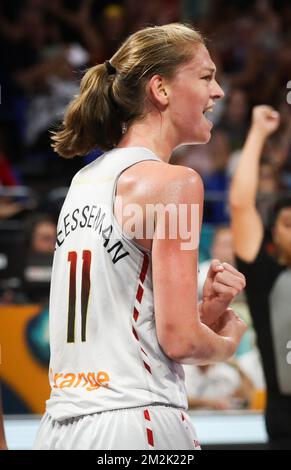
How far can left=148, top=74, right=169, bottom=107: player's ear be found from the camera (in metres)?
2.28

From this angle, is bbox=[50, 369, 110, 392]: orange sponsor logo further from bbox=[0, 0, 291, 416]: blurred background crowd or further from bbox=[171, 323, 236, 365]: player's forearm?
bbox=[0, 0, 291, 416]: blurred background crowd

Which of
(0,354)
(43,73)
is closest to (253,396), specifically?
(0,354)

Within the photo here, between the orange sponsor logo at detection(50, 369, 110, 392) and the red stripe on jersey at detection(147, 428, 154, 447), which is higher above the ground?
the orange sponsor logo at detection(50, 369, 110, 392)

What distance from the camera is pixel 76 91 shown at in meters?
7.96

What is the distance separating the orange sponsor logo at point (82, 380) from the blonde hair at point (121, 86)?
0.61 metres

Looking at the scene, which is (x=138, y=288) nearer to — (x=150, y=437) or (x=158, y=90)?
(x=150, y=437)

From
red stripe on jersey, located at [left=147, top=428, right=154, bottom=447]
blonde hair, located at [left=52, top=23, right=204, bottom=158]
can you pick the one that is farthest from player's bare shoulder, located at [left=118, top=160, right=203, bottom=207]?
red stripe on jersey, located at [left=147, top=428, right=154, bottom=447]

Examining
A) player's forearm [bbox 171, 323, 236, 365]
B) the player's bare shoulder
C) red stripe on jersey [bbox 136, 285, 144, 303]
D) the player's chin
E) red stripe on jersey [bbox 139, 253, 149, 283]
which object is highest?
the player's chin

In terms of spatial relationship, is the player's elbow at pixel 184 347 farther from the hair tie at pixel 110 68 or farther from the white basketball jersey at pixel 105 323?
the hair tie at pixel 110 68

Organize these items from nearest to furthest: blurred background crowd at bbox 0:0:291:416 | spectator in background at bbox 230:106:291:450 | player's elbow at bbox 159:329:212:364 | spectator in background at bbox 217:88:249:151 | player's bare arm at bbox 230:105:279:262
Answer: player's elbow at bbox 159:329:212:364 → spectator in background at bbox 230:106:291:450 → player's bare arm at bbox 230:105:279:262 → blurred background crowd at bbox 0:0:291:416 → spectator in background at bbox 217:88:249:151

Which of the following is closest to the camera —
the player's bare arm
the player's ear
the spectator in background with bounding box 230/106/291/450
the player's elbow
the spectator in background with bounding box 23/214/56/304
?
the player's elbow

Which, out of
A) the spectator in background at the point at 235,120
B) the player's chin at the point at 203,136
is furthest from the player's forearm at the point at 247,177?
the spectator in background at the point at 235,120

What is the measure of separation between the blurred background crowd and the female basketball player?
3541 millimetres

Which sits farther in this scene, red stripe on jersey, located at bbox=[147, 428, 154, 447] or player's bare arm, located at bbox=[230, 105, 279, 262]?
player's bare arm, located at bbox=[230, 105, 279, 262]
